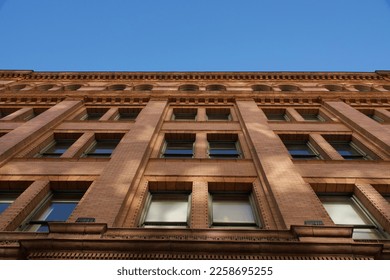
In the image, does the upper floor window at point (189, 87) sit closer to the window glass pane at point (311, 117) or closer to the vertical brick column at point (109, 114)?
the vertical brick column at point (109, 114)

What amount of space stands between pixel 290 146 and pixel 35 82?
2221 centimetres

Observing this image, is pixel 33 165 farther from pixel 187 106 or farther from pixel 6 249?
pixel 187 106

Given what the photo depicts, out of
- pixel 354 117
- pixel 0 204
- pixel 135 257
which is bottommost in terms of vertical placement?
pixel 0 204

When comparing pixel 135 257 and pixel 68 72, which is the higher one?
pixel 68 72

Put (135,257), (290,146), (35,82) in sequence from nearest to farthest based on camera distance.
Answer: (135,257) < (290,146) < (35,82)

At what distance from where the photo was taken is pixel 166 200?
966 cm

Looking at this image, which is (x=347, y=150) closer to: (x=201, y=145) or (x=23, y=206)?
(x=201, y=145)

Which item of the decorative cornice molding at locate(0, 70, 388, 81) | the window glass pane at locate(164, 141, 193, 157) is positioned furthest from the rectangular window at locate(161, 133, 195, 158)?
the decorative cornice molding at locate(0, 70, 388, 81)

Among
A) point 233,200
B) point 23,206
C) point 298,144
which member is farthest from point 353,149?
point 23,206

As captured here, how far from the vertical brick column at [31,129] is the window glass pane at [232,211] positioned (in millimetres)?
8051

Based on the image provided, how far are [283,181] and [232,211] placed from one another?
1854 mm

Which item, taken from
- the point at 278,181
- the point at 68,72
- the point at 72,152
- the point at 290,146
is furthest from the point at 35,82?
the point at 278,181

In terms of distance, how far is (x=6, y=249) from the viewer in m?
6.07

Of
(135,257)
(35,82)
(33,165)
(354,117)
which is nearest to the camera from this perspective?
(135,257)
